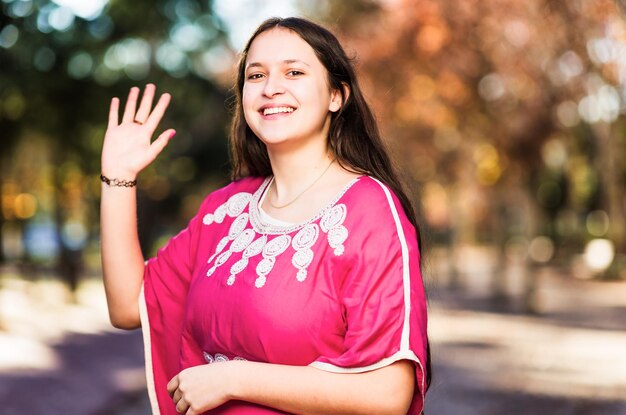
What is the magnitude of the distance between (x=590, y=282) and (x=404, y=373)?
26.7m

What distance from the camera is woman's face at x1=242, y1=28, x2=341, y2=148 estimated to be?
2.50 meters

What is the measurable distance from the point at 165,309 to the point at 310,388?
70cm

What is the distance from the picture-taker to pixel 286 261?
2355 millimetres

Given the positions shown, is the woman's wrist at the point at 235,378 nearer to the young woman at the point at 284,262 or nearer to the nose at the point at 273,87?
the young woman at the point at 284,262

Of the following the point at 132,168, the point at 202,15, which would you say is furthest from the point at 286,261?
the point at 202,15

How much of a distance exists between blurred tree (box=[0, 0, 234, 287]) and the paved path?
2.91 m

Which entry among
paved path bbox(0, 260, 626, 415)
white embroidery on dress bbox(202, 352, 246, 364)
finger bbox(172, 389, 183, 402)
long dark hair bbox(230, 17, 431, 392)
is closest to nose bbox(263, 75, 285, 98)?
long dark hair bbox(230, 17, 431, 392)

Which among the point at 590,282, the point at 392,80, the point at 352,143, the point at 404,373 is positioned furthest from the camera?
the point at 590,282

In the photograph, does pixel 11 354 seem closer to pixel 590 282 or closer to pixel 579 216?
pixel 590 282

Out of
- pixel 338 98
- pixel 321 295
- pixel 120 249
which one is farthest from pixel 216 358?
pixel 338 98

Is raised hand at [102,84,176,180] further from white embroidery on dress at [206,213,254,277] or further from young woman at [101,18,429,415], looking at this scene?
white embroidery on dress at [206,213,254,277]

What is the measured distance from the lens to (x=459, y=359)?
12.1 metres

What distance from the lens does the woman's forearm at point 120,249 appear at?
273 centimetres

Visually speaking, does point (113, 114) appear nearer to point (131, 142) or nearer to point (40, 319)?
point (131, 142)
